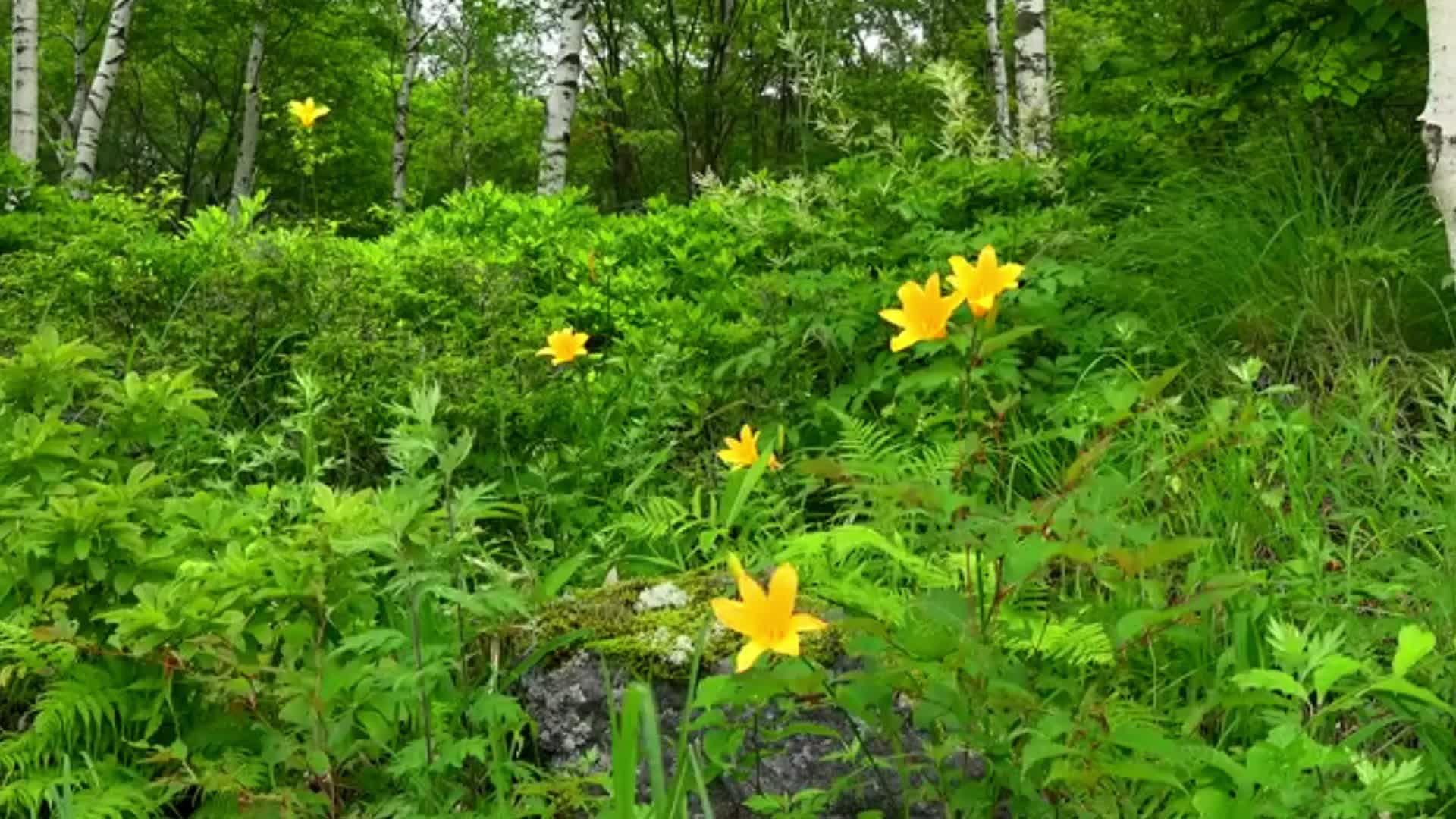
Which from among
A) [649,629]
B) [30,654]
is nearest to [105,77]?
[30,654]

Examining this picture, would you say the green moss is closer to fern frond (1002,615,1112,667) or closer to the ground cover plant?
the ground cover plant

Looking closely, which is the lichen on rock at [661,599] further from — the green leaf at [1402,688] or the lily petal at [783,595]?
the green leaf at [1402,688]

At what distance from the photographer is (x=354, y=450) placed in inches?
131

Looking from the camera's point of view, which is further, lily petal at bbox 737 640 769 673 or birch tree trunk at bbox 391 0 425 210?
birch tree trunk at bbox 391 0 425 210

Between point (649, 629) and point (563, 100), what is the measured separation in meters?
9.30

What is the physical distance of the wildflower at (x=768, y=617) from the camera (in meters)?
1.28

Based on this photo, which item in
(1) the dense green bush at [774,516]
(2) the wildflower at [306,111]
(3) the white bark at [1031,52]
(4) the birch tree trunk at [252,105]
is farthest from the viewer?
(4) the birch tree trunk at [252,105]

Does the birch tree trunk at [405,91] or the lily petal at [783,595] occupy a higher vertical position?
the birch tree trunk at [405,91]

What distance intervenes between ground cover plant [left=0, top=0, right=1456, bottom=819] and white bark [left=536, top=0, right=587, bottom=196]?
3.73 m

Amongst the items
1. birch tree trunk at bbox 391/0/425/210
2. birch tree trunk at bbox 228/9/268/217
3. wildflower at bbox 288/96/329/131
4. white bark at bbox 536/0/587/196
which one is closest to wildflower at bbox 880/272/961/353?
wildflower at bbox 288/96/329/131

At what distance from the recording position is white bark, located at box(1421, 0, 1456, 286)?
3.11 m

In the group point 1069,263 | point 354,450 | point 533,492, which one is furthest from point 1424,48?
point 354,450

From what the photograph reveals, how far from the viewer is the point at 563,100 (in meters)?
10.7

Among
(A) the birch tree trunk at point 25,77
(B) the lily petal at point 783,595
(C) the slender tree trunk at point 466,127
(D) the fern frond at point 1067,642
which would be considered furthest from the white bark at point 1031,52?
(C) the slender tree trunk at point 466,127
